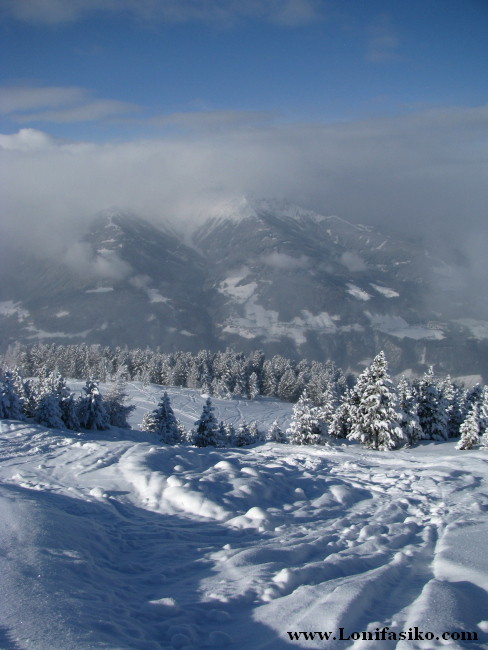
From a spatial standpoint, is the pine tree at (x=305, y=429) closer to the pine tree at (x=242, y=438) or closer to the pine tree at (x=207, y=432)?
the pine tree at (x=242, y=438)

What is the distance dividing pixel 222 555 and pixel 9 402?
3492cm

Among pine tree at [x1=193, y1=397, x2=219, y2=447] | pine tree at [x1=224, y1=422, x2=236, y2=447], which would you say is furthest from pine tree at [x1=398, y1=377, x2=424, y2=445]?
pine tree at [x1=224, y1=422, x2=236, y2=447]

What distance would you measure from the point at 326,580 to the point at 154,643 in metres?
2.89

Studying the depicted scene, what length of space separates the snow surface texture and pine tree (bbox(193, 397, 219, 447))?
21507 millimetres

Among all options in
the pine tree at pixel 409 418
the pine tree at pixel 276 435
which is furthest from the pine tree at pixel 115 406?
the pine tree at pixel 409 418

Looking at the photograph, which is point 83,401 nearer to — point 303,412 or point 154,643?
point 303,412

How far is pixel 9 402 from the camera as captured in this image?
34.3 m

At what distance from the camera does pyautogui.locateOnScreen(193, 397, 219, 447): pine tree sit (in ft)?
114

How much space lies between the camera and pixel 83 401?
38.8 metres

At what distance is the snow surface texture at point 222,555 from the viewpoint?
4418 mm

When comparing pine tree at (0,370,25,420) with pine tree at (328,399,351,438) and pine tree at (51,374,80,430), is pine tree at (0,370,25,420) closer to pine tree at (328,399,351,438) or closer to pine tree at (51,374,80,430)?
pine tree at (51,374,80,430)

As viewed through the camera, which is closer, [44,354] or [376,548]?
[376,548]

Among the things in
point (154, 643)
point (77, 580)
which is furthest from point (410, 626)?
point (77, 580)

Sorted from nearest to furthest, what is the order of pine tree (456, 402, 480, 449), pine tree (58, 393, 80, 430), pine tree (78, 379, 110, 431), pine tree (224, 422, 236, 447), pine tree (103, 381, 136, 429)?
pine tree (456, 402, 480, 449) → pine tree (58, 393, 80, 430) → pine tree (78, 379, 110, 431) → pine tree (224, 422, 236, 447) → pine tree (103, 381, 136, 429)
